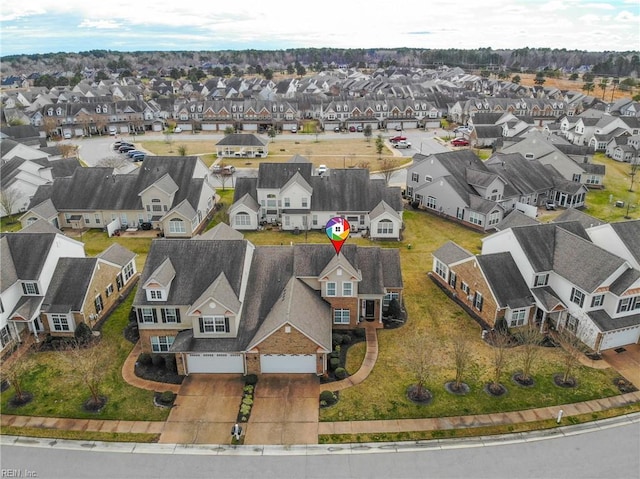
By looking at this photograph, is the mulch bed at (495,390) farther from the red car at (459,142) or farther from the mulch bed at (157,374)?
the red car at (459,142)

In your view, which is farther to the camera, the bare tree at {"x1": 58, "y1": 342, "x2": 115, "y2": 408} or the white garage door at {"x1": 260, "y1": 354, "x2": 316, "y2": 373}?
the white garage door at {"x1": 260, "y1": 354, "x2": 316, "y2": 373}

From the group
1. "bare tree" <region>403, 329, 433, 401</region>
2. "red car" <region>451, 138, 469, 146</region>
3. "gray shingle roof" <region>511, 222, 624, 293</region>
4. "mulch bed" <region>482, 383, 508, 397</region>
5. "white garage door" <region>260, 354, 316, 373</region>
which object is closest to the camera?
"bare tree" <region>403, 329, 433, 401</region>

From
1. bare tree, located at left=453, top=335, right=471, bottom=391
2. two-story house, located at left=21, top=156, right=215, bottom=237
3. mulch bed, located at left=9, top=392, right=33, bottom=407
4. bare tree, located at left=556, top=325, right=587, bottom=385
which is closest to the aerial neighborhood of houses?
two-story house, located at left=21, top=156, right=215, bottom=237

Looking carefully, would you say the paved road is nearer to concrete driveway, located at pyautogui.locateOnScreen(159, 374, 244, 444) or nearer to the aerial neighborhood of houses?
concrete driveway, located at pyautogui.locateOnScreen(159, 374, 244, 444)

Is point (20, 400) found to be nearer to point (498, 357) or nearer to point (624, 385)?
point (498, 357)

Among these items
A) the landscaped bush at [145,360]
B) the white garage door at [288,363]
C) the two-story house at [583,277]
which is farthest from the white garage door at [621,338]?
the landscaped bush at [145,360]

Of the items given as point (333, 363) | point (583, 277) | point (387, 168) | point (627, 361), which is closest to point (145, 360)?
point (333, 363)

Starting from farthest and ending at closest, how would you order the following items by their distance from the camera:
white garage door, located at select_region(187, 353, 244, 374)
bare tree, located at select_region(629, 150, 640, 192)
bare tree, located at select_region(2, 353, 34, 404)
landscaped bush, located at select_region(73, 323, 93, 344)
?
1. bare tree, located at select_region(629, 150, 640, 192)
2. landscaped bush, located at select_region(73, 323, 93, 344)
3. white garage door, located at select_region(187, 353, 244, 374)
4. bare tree, located at select_region(2, 353, 34, 404)

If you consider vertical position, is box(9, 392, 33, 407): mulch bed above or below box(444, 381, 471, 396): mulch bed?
below
